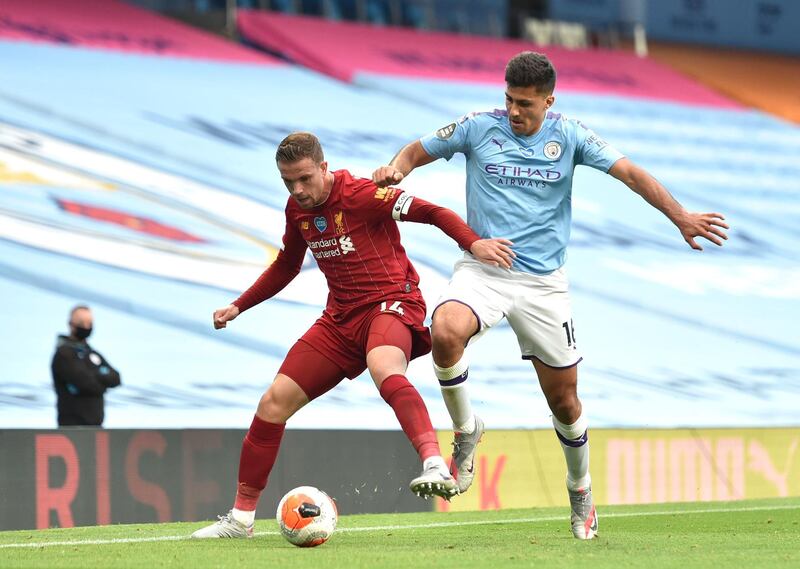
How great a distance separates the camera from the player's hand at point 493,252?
6.68 metres

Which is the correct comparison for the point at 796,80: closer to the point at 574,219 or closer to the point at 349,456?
the point at 574,219

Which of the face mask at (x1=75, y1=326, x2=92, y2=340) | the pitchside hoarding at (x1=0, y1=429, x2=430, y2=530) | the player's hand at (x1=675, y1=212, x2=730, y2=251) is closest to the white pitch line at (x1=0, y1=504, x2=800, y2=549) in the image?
the pitchside hoarding at (x1=0, y1=429, x2=430, y2=530)

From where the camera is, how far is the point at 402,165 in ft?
23.3

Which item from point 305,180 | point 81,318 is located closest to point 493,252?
point 305,180

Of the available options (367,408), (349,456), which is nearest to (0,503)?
(349,456)

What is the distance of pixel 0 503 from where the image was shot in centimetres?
892

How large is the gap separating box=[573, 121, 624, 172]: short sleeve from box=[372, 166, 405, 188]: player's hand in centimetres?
95

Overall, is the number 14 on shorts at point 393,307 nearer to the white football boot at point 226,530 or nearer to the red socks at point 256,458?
the red socks at point 256,458

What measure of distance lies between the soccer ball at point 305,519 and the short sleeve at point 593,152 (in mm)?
2057

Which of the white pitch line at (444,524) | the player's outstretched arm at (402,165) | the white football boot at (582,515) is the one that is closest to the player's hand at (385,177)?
the player's outstretched arm at (402,165)

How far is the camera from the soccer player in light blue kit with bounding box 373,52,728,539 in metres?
6.94

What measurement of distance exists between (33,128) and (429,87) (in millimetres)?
8020

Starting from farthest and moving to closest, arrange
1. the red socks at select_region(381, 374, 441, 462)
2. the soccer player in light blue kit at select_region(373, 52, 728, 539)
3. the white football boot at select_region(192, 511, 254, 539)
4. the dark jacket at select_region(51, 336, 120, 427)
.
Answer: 1. the dark jacket at select_region(51, 336, 120, 427)
2. the white football boot at select_region(192, 511, 254, 539)
3. the soccer player in light blue kit at select_region(373, 52, 728, 539)
4. the red socks at select_region(381, 374, 441, 462)

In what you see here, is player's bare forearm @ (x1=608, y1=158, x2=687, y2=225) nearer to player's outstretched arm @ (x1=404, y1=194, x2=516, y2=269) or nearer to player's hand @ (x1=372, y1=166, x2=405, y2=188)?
player's outstretched arm @ (x1=404, y1=194, x2=516, y2=269)
